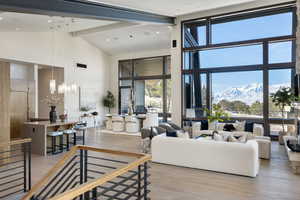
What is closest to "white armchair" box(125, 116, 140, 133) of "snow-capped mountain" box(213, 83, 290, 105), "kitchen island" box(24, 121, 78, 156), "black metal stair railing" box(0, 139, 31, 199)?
"snow-capped mountain" box(213, 83, 290, 105)

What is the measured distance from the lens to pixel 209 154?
179 inches

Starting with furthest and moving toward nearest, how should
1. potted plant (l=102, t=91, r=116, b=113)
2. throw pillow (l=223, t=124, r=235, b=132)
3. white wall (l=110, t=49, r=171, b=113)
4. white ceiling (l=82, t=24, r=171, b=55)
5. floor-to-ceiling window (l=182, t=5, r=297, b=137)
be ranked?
potted plant (l=102, t=91, r=116, b=113)
white wall (l=110, t=49, r=171, b=113)
white ceiling (l=82, t=24, r=171, b=55)
floor-to-ceiling window (l=182, t=5, r=297, b=137)
throw pillow (l=223, t=124, r=235, b=132)

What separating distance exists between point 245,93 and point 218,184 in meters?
5.54

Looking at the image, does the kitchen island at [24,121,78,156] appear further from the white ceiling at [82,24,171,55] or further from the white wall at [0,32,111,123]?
the white ceiling at [82,24,171,55]

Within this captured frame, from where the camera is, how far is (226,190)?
3.58m

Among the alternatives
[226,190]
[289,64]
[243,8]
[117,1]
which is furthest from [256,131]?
[117,1]

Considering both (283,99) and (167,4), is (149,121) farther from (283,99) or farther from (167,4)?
(283,99)

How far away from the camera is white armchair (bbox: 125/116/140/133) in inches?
391

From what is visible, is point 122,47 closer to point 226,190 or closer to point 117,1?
point 117,1

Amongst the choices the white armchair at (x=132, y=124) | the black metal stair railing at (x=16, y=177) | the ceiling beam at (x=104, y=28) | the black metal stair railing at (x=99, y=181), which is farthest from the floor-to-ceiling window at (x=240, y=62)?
the black metal stair railing at (x=16, y=177)

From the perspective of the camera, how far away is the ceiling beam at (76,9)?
4281mm

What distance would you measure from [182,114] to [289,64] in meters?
4.44

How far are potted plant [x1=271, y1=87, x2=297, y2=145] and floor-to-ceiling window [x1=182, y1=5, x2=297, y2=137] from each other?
1.38 feet

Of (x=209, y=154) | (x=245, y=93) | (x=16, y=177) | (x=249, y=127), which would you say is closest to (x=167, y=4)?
(x=245, y=93)
